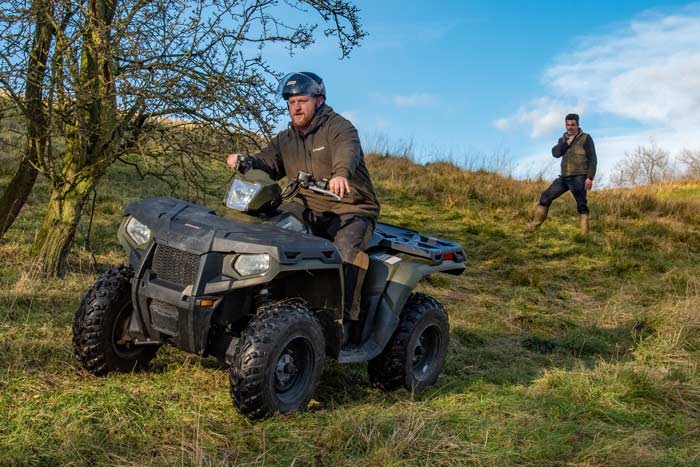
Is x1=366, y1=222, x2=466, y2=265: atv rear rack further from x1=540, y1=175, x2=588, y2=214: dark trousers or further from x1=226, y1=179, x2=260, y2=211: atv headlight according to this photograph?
x1=540, y1=175, x2=588, y2=214: dark trousers

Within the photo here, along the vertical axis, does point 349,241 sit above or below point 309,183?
below

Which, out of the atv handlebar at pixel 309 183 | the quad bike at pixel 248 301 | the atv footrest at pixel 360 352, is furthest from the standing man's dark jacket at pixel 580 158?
the atv handlebar at pixel 309 183

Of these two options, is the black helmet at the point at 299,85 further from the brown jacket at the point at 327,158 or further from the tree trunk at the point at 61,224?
the tree trunk at the point at 61,224

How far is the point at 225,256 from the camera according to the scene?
3.56 metres

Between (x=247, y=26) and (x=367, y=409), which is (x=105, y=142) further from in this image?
(x=367, y=409)

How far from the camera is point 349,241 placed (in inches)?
168

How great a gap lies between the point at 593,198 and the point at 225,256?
14284mm

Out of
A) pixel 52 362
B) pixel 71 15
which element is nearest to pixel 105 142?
pixel 71 15

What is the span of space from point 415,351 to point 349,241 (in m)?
1.05

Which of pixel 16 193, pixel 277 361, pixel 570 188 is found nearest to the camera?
pixel 277 361

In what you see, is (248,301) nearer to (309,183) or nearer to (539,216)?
(309,183)

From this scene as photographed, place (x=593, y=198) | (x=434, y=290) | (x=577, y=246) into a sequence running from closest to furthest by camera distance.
→ (x=434, y=290), (x=577, y=246), (x=593, y=198)

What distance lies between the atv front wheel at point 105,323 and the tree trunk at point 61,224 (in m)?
3.38

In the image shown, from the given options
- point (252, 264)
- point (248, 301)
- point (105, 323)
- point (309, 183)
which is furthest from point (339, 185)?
point (105, 323)
